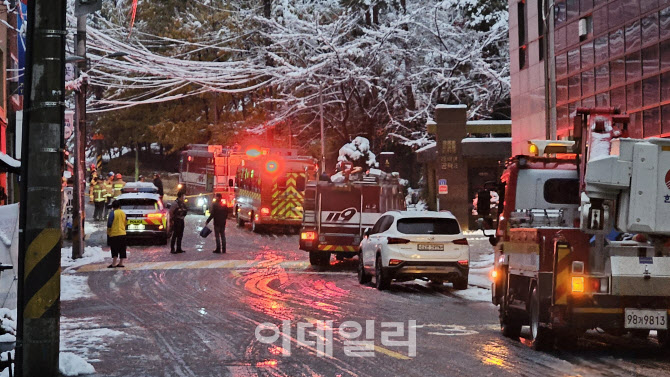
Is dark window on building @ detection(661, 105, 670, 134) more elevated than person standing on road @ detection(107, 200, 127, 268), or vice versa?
dark window on building @ detection(661, 105, 670, 134)

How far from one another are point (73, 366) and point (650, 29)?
2024 cm

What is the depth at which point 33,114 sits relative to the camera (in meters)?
9.79

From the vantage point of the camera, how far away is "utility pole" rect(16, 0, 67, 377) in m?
9.77

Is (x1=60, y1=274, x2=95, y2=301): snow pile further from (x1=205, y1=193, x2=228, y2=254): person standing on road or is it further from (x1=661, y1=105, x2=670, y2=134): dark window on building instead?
(x1=661, y1=105, x2=670, y2=134): dark window on building

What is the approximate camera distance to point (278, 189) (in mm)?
40938

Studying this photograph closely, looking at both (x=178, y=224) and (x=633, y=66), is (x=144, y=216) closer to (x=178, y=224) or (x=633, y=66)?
(x=178, y=224)

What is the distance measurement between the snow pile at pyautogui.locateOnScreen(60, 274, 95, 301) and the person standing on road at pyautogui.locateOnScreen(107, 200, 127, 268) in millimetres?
1965

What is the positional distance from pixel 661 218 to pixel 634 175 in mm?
531

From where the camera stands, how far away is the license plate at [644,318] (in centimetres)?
1138

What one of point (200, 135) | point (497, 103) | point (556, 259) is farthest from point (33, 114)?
point (200, 135)

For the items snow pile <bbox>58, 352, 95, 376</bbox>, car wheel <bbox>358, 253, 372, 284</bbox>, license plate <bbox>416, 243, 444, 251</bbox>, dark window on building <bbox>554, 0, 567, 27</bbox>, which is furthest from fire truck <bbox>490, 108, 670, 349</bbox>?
dark window on building <bbox>554, 0, 567, 27</bbox>

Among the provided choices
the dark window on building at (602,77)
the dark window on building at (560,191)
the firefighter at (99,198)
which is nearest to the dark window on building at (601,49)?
the dark window on building at (602,77)

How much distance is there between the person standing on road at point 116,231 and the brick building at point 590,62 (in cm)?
1079

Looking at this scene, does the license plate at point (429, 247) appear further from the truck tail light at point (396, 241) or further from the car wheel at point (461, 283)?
the car wheel at point (461, 283)
